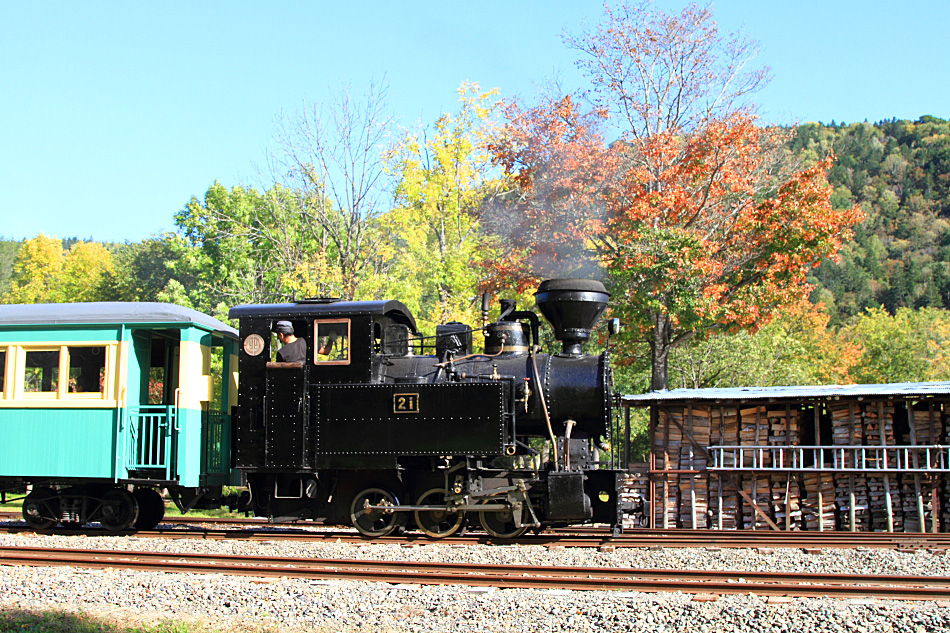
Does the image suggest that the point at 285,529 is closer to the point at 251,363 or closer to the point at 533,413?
the point at 251,363

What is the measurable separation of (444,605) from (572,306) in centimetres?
520

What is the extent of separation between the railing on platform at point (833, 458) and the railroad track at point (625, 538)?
2.34 m

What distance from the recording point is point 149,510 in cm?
1197

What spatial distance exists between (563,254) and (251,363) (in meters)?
11.4

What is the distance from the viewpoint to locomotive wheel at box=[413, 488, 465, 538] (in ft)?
35.7

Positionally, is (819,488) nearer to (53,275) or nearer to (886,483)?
(886,483)

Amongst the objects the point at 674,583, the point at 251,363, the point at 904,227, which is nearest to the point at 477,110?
the point at 251,363

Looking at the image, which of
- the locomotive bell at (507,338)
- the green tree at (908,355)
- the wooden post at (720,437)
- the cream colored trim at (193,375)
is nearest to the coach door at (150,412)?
the cream colored trim at (193,375)

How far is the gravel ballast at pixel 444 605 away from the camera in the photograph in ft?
20.4

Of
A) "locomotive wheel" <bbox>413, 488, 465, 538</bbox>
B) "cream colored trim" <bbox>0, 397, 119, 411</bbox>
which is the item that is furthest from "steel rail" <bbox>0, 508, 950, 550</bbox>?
"cream colored trim" <bbox>0, 397, 119, 411</bbox>

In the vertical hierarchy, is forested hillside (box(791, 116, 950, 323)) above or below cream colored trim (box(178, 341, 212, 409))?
above

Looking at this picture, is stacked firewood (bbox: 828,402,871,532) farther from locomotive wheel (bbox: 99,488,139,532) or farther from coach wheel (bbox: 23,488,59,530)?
coach wheel (bbox: 23,488,59,530)

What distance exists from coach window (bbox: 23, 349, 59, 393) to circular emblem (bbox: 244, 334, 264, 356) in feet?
8.74

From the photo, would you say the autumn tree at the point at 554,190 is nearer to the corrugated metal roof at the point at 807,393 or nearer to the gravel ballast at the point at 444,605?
the corrugated metal roof at the point at 807,393
